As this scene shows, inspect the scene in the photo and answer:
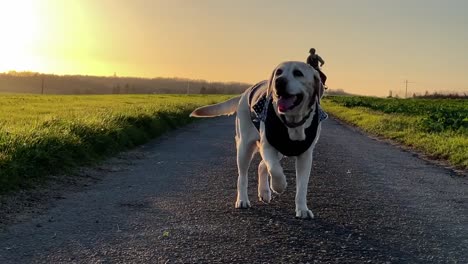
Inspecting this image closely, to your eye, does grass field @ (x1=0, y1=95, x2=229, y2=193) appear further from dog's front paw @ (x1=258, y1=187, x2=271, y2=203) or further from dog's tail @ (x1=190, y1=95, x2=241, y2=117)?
dog's front paw @ (x1=258, y1=187, x2=271, y2=203)

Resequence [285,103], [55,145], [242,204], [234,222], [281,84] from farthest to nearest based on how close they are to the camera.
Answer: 1. [55,145]
2. [242,204]
3. [234,222]
4. [285,103]
5. [281,84]

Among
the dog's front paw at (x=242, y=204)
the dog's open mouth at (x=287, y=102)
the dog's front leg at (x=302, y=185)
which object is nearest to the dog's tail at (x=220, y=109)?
the dog's front paw at (x=242, y=204)

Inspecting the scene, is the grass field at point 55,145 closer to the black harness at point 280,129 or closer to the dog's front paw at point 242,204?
the dog's front paw at point 242,204

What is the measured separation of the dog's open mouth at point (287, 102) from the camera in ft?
15.0

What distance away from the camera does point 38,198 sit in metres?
5.79

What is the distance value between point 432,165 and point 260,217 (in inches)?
225

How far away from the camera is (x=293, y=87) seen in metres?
4.49

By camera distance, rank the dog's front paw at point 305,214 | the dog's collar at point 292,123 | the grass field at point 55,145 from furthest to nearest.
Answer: the grass field at point 55,145 < the dog's front paw at point 305,214 < the dog's collar at point 292,123

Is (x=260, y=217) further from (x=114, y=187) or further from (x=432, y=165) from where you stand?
(x=432, y=165)

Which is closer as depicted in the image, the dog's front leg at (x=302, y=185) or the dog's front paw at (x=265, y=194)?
the dog's front leg at (x=302, y=185)

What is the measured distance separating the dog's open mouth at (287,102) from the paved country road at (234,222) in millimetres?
1039

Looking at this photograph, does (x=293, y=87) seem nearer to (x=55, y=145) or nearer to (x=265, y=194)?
(x=265, y=194)

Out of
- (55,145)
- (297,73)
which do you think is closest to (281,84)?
(297,73)

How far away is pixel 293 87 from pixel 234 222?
1.33 metres
